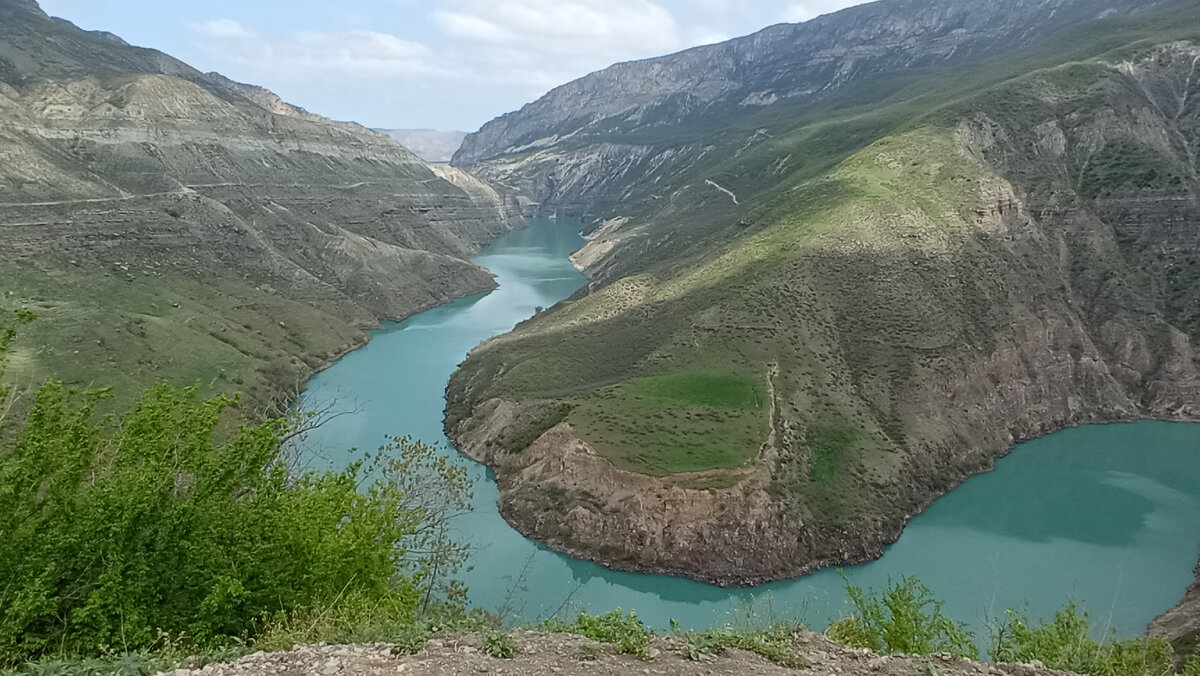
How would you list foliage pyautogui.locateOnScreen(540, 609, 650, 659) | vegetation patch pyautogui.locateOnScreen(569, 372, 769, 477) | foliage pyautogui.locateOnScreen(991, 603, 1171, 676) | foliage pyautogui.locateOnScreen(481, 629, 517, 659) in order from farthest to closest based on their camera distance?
vegetation patch pyautogui.locateOnScreen(569, 372, 769, 477)
foliage pyautogui.locateOnScreen(991, 603, 1171, 676)
foliage pyautogui.locateOnScreen(540, 609, 650, 659)
foliage pyautogui.locateOnScreen(481, 629, 517, 659)

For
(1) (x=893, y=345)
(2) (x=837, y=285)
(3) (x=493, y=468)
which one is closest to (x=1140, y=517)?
(1) (x=893, y=345)

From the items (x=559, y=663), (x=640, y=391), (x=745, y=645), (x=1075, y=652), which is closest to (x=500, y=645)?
(x=559, y=663)

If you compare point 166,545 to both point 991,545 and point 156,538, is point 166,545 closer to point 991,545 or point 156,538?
point 156,538

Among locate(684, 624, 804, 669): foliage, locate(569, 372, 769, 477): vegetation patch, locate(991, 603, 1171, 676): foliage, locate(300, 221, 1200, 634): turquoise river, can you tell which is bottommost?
locate(300, 221, 1200, 634): turquoise river

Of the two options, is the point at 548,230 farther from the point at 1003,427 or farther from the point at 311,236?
the point at 1003,427

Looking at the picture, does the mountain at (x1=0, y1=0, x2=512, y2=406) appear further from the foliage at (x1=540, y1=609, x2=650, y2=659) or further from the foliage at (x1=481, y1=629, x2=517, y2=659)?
the foliage at (x1=540, y1=609, x2=650, y2=659)

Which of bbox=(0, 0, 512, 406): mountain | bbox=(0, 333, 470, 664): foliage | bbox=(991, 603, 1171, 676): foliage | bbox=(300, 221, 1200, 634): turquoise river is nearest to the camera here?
bbox=(0, 333, 470, 664): foliage

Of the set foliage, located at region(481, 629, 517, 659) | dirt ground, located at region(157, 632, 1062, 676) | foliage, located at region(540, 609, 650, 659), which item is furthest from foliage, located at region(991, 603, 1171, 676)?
foliage, located at region(481, 629, 517, 659)
